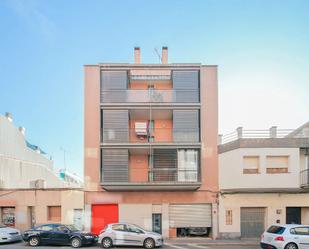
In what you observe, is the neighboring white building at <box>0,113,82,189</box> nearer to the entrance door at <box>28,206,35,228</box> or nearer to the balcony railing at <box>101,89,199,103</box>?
the entrance door at <box>28,206,35,228</box>

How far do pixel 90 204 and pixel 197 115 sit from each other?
9224 millimetres

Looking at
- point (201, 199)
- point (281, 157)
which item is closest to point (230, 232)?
point (201, 199)

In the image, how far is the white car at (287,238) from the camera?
1575cm

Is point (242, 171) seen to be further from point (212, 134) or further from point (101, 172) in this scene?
point (101, 172)

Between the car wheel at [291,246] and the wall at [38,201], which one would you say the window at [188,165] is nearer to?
the wall at [38,201]

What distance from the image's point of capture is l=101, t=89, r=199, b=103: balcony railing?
73.9 ft

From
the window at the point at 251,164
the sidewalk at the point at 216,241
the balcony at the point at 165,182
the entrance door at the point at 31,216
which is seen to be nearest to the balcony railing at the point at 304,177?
the window at the point at 251,164

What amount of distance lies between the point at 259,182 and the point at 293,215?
12.6ft

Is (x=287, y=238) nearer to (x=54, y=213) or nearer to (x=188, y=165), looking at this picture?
(x=188, y=165)

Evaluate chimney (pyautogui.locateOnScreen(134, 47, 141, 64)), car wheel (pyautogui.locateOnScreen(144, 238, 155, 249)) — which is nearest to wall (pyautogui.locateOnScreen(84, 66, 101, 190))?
chimney (pyautogui.locateOnScreen(134, 47, 141, 64))

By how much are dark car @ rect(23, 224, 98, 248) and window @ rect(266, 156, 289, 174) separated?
1188 centimetres

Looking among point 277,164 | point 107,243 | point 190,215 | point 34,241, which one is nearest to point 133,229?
point 107,243

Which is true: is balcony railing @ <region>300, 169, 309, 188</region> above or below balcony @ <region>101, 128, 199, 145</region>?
below

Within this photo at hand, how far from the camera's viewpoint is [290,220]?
22.8m
